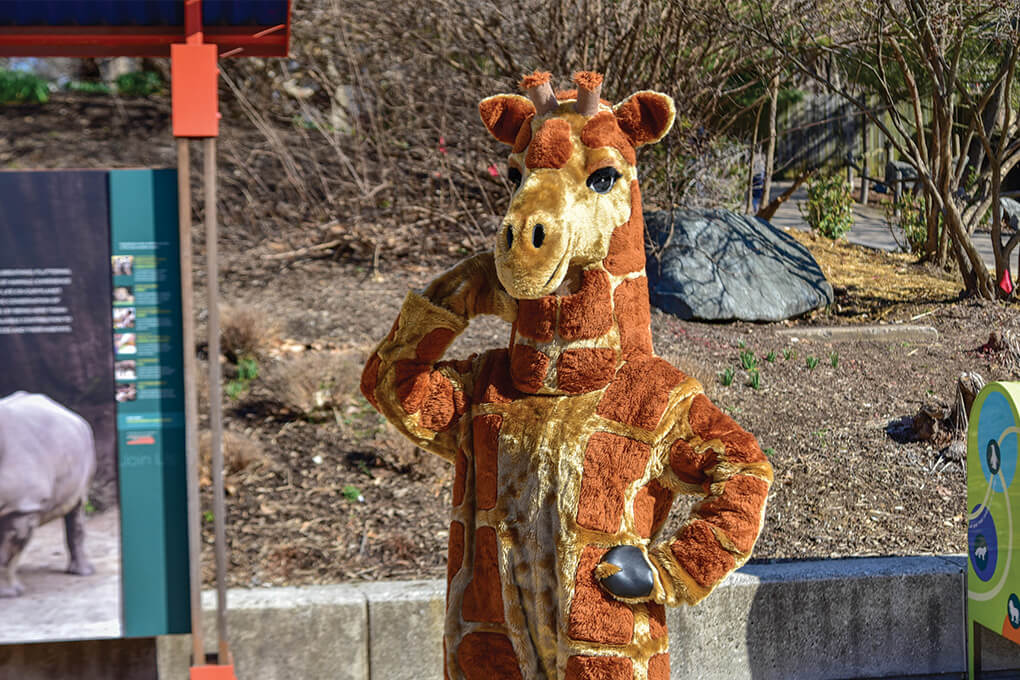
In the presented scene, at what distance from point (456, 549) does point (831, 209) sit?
514cm

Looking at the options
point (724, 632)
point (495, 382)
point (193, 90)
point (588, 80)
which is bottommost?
point (724, 632)

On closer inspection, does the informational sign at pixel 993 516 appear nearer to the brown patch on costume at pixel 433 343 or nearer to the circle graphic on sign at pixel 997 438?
the circle graphic on sign at pixel 997 438

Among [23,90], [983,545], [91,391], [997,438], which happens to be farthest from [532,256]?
[23,90]

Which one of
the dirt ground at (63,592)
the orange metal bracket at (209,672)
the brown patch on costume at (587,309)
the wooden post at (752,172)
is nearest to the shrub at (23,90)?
the wooden post at (752,172)

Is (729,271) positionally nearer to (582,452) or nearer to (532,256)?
(582,452)

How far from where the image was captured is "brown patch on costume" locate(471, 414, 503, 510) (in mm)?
2506

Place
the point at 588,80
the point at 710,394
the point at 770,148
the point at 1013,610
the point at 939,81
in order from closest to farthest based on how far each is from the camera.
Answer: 1. the point at 588,80
2. the point at 1013,610
3. the point at 710,394
4. the point at 939,81
5. the point at 770,148

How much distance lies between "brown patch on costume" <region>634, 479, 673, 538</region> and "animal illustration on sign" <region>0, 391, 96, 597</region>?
5.43 feet

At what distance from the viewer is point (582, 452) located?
2.43m

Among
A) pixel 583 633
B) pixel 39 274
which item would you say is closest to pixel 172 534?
pixel 39 274

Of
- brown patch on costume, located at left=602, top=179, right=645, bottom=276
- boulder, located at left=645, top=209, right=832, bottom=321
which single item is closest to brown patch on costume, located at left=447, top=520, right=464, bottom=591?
brown patch on costume, located at left=602, top=179, right=645, bottom=276

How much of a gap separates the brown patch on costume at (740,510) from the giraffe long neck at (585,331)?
0.38 m

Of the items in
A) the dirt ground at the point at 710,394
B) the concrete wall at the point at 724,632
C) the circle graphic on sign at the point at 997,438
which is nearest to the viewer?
the circle graphic on sign at the point at 997,438

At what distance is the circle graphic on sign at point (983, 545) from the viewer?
3.89 metres
